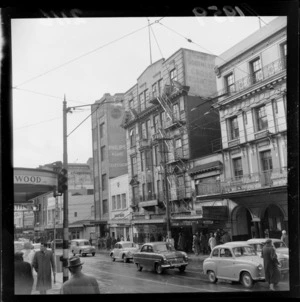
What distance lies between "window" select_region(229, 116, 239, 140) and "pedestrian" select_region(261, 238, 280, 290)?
1.23 m

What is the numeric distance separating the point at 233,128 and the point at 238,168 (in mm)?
492

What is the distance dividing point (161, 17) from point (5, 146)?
72.9 inches

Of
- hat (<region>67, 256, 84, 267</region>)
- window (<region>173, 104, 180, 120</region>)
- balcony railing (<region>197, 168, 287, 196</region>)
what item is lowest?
hat (<region>67, 256, 84, 267</region>)

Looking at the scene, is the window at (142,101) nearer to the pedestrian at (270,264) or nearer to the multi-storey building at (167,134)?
the multi-storey building at (167,134)

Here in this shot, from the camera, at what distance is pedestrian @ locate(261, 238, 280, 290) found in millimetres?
2992

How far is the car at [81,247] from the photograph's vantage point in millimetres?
3398

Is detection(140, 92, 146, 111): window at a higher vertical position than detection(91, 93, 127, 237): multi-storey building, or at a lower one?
higher

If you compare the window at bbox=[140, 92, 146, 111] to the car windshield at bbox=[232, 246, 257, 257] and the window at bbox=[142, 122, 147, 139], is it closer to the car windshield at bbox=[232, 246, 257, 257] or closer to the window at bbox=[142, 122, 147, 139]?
the window at bbox=[142, 122, 147, 139]

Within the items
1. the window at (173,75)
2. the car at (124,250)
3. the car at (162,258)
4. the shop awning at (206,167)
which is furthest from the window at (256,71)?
the car at (124,250)

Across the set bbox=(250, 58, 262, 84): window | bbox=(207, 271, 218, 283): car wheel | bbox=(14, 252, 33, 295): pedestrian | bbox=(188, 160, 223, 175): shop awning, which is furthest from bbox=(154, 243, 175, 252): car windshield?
bbox=(250, 58, 262, 84): window

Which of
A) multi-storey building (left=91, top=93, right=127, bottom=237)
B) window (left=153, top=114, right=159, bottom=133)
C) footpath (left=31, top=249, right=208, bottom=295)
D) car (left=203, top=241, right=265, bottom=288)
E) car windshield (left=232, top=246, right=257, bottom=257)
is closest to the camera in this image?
footpath (left=31, top=249, right=208, bottom=295)

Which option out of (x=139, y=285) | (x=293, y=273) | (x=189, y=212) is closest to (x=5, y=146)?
(x=139, y=285)

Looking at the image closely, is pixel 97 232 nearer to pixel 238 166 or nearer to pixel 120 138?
pixel 120 138

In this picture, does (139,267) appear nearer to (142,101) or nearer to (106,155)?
(106,155)
